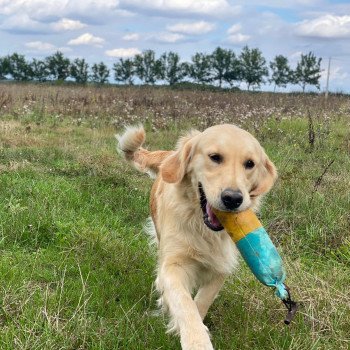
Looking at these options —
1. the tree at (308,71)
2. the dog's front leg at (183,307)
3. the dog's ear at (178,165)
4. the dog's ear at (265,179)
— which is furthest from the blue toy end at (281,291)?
the tree at (308,71)

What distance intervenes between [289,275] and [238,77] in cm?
5800

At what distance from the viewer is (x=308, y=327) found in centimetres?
305

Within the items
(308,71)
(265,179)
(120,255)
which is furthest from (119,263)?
(308,71)

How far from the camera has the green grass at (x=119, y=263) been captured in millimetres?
2850

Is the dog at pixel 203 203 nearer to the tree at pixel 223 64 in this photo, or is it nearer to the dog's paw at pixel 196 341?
the dog's paw at pixel 196 341

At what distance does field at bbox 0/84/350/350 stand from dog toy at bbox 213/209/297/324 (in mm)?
383

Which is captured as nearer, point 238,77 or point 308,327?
point 308,327

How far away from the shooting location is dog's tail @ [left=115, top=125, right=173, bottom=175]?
201 inches

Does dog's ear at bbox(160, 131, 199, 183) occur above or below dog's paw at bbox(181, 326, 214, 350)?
above

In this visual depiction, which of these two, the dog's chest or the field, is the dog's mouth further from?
the field

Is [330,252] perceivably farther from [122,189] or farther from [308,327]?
[122,189]

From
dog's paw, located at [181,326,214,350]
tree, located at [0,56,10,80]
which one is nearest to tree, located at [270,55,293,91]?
tree, located at [0,56,10,80]

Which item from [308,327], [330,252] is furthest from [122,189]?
[308,327]

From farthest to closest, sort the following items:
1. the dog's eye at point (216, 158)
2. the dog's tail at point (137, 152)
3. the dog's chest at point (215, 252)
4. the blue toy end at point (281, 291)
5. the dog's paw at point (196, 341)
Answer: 1. the dog's tail at point (137, 152)
2. the dog's chest at point (215, 252)
3. the dog's eye at point (216, 158)
4. the blue toy end at point (281, 291)
5. the dog's paw at point (196, 341)
